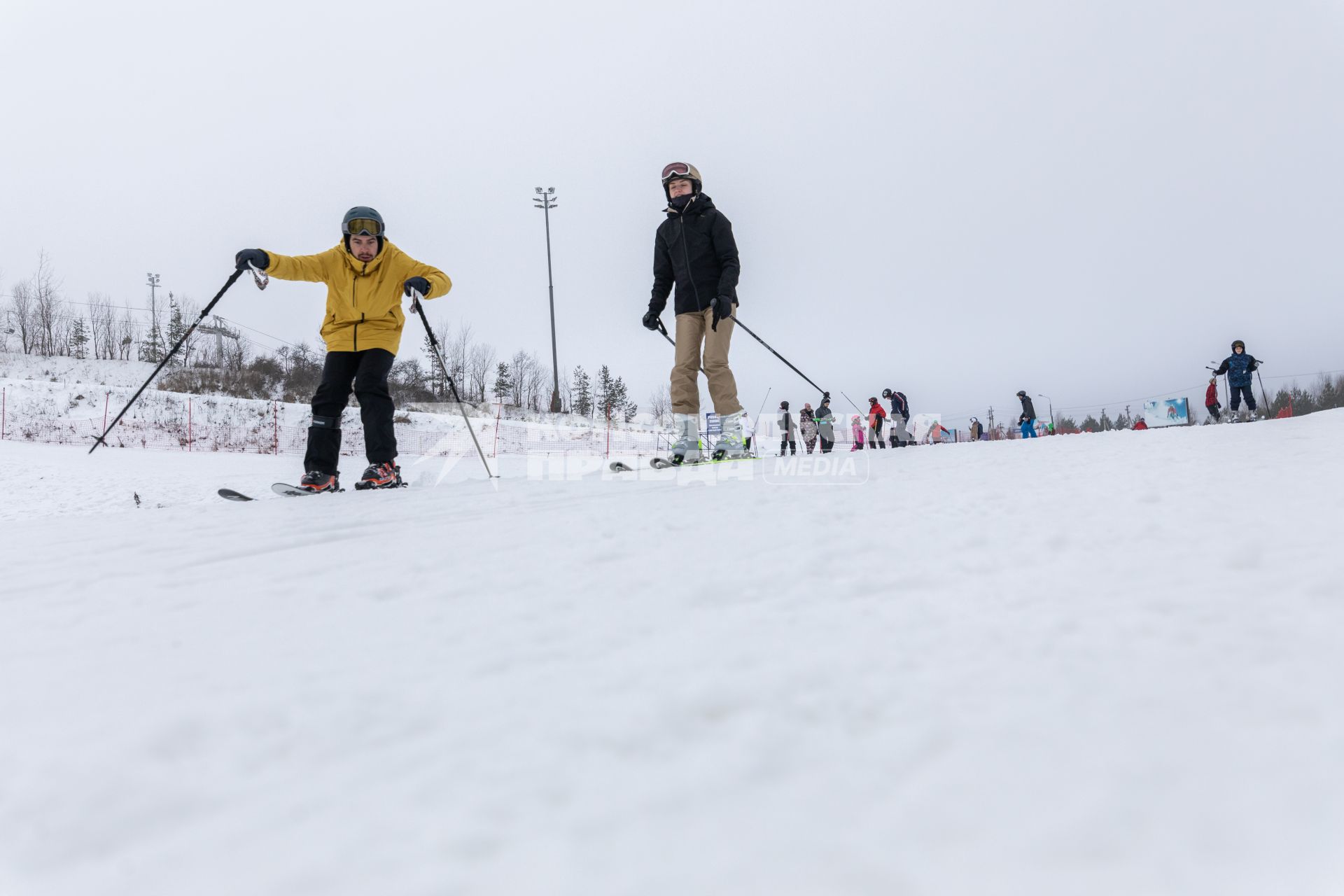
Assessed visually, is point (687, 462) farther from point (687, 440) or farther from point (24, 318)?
point (24, 318)

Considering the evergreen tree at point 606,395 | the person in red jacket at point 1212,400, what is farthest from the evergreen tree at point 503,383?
the person in red jacket at point 1212,400

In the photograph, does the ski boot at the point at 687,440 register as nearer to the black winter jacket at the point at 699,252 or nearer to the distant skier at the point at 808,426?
the black winter jacket at the point at 699,252

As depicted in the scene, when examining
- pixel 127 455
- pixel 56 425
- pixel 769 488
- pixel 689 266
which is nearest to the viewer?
pixel 769 488

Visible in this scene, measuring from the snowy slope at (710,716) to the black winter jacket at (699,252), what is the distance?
3.04 meters

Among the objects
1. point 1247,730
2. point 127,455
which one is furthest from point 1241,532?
point 127,455

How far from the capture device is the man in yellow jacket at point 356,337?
134 inches

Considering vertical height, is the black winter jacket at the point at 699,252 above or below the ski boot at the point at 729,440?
above

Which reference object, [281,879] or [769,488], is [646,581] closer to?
[281,879]

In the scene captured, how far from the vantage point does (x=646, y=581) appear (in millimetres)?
1170

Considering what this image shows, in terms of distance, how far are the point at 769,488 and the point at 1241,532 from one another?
4.59ft

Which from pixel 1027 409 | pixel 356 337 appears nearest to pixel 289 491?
pixel 356 337

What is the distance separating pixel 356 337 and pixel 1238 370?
1276 centimetres

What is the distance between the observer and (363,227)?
3.50 meters

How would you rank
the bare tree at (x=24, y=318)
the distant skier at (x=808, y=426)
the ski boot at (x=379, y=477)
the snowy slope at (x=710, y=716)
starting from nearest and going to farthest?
the snowy slope at (x=710, y=716), the ski boot at (x=379, y=477), the distant skier at (x=808, y=426), the bare tree at (x=24, y=318)
